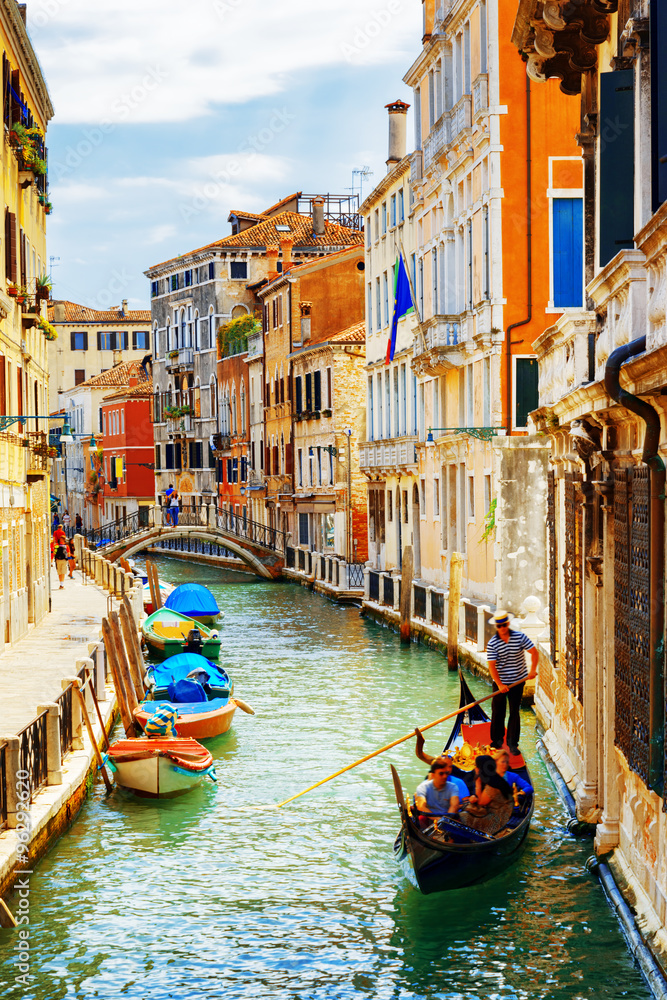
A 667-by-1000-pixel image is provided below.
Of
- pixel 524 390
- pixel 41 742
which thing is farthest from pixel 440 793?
Answer: pixel 524 390

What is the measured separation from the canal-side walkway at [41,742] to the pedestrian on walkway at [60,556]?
12481 millimetres

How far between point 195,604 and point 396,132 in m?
12.9

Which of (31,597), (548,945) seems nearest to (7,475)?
(31,597)

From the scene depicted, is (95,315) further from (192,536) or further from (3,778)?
(3,778)

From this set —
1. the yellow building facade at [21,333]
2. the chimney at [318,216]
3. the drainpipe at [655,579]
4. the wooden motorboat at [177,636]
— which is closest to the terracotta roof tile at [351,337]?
the chimney at [318,216]

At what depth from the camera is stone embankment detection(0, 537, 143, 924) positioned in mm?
9500

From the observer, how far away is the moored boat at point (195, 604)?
27.6 meters

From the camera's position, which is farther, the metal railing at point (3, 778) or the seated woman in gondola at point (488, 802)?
the seated woman in gondola at point (488, 802)

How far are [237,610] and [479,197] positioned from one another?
1292 cm

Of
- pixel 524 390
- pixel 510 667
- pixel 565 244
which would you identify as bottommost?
pixel 510 667

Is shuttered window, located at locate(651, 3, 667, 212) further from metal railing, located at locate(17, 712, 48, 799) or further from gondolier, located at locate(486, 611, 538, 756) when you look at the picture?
metal railing, located at locate(17, 712, 48, 799)

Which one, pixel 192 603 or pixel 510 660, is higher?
pixel 510 660

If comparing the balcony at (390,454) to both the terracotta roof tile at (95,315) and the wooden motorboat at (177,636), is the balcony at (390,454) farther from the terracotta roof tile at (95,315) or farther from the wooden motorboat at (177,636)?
the terracotta roof tile at (95,315)

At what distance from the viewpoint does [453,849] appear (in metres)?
9.52
